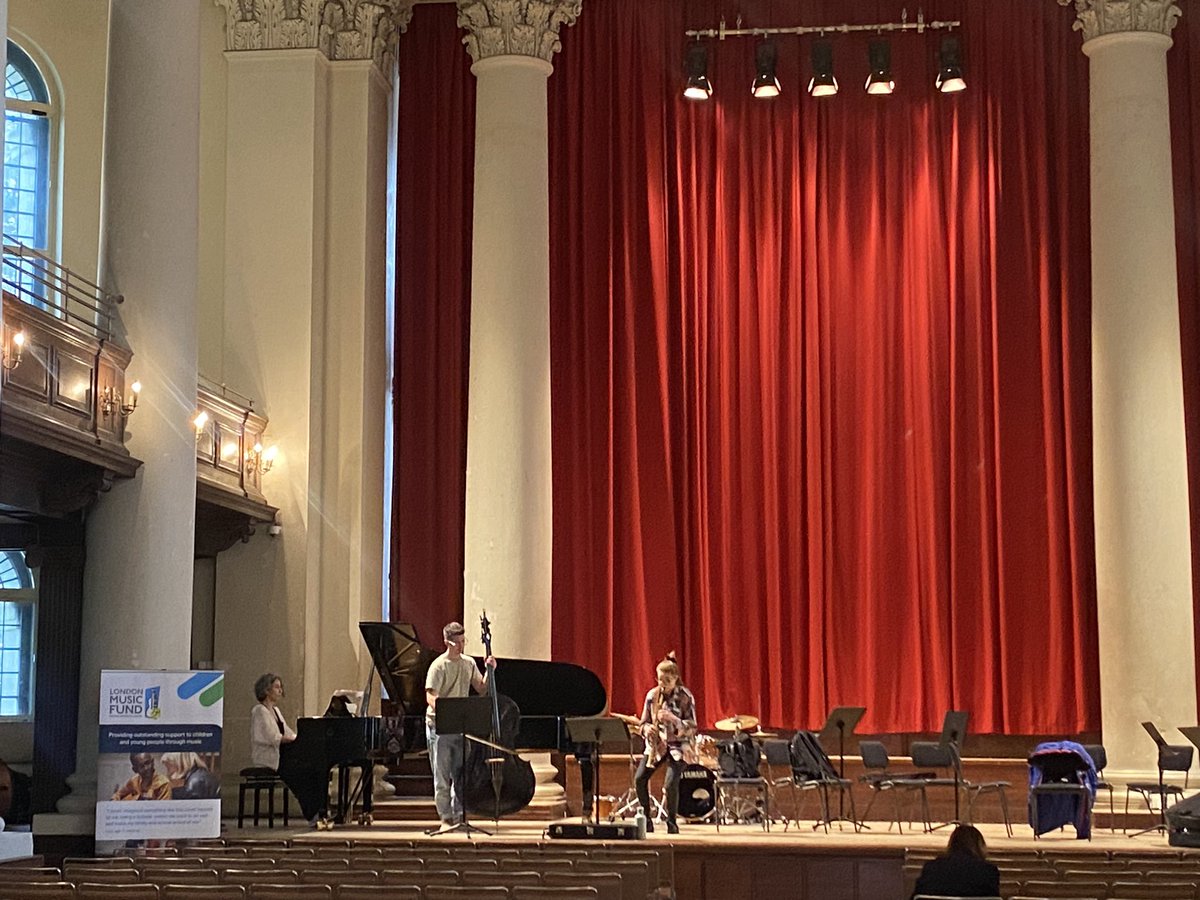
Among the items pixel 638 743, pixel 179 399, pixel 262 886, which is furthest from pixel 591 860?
pixel 638 743

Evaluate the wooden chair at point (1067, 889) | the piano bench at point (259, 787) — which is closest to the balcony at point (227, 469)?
the piano bench at point (259, 787)

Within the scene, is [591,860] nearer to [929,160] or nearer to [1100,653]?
[1100,653]

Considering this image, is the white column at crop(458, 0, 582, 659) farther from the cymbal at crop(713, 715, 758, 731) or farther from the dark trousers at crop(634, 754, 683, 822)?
the dark trousers at crop(634, 754, 683, 822)

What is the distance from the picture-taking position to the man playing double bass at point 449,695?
42.9 ft

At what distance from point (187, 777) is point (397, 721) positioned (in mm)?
3236

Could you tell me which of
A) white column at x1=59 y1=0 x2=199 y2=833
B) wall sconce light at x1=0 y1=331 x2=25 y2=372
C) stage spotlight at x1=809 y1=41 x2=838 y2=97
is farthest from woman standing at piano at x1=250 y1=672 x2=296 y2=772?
stage spotlight at x1=809 y1=41 x2=838 y2=97

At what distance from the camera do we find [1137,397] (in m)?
16.4

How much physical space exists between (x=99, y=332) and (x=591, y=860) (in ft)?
20.6

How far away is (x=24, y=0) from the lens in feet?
55.4

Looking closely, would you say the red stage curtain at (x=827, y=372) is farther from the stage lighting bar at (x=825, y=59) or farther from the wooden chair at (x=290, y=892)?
the wooden chair at (x=290, y=892)

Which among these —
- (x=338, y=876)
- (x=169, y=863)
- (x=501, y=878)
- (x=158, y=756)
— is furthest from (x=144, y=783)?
(x=501, y=878)

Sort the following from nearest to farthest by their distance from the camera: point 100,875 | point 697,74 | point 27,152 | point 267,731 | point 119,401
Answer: point 100,875
point 119,401
point 267,731
point 27,152
point 697,74

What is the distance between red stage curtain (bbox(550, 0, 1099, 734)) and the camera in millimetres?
17188

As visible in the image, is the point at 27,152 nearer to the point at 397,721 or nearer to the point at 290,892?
the point at 397,721
